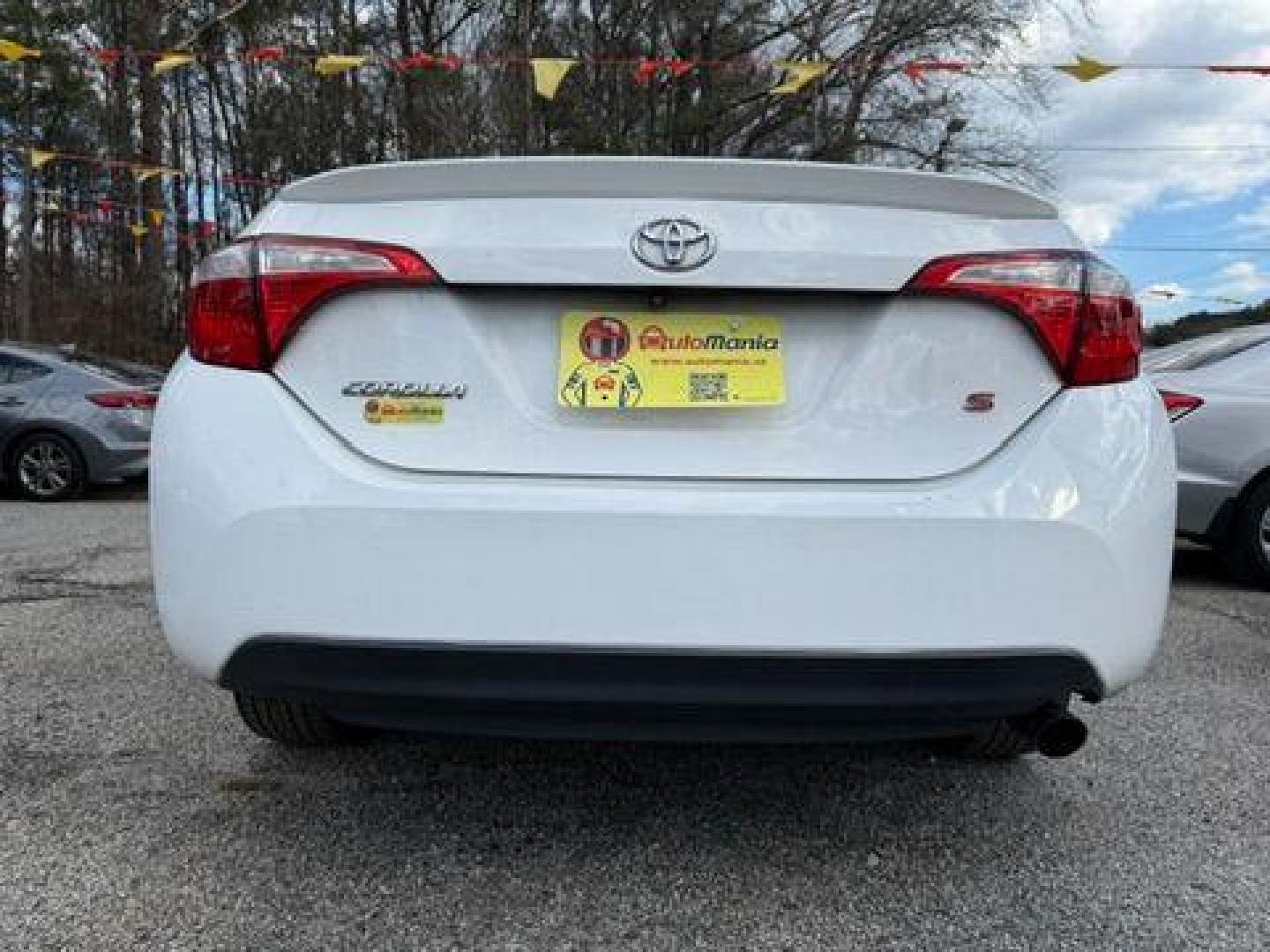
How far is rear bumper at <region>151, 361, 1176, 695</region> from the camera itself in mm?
1790

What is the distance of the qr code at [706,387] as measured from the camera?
1864 mm

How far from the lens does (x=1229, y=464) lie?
5.46m

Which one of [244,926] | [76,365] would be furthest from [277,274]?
[76,365]

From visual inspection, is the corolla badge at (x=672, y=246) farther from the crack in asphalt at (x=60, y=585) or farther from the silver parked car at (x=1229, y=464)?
the silver parked car at (x=1229, y=464)

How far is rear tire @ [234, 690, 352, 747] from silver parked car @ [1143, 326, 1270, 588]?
4419 millimetres

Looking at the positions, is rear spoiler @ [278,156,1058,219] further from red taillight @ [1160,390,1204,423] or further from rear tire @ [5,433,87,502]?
rear tire @ [5,433,87,502]

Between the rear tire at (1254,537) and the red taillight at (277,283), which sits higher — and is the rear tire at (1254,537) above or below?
below

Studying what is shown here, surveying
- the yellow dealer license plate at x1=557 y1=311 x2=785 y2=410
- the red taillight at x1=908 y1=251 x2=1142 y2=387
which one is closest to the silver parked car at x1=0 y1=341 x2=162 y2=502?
the yellow dealer license plate at x1=557 y1=311 x2=785 y2=410

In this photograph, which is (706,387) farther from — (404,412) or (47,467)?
(47,467)

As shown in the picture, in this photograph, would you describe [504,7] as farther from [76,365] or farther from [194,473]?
[194,473]

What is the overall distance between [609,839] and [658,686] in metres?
0.68

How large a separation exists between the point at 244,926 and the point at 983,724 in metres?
1.32

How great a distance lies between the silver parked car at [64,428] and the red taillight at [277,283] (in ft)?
25.8

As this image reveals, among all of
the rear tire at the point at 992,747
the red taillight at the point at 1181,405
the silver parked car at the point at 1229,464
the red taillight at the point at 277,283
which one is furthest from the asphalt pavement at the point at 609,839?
the red taillight at the point at 1181,405
